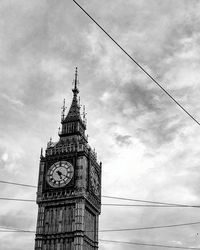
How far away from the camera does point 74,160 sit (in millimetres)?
90500

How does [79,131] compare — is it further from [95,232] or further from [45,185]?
[95,232]

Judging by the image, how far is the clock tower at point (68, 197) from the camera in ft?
278

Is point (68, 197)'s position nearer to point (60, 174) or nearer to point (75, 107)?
point (60, 174)

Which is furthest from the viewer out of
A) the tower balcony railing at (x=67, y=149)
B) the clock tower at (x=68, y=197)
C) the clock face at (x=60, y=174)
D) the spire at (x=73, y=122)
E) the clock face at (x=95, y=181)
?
the spire at (x=73, y=122)

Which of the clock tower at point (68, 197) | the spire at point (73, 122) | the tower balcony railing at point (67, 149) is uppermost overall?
the spire at point (73, 122)

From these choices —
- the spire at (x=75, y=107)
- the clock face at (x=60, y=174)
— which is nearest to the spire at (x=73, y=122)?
the spire at (x=75, y=107)

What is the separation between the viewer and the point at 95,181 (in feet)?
307

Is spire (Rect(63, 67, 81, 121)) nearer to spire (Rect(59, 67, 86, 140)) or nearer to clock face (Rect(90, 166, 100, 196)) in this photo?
spire (Rect(59, 67, 86, 140))

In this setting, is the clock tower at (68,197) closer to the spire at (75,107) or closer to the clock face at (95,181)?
the clock face at (95,181)

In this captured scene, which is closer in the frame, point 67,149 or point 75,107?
point 67,149

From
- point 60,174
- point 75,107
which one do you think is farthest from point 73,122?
point 60,174

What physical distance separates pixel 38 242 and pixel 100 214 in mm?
14761

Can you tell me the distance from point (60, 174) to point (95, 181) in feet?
25.3

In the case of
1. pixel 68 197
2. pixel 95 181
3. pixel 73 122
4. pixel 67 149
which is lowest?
pixel 68 197
